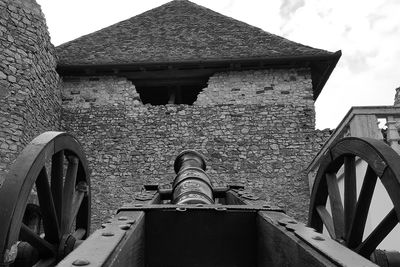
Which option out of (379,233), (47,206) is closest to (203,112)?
(47,206)

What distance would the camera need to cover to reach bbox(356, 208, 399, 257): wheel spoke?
2.64m

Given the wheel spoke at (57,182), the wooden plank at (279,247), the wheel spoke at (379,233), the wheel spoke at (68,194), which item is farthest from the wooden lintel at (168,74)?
the wooden plank at (279,247)

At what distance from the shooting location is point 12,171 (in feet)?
7.94

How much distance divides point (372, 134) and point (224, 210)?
3847 mm

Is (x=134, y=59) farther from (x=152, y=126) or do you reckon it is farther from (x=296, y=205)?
(x=296, y=205)

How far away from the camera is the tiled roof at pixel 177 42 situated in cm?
1027

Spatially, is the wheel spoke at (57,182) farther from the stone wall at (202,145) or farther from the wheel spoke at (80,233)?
the stone wall at (202,145)

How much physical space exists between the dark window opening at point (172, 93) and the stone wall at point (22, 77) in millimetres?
2998

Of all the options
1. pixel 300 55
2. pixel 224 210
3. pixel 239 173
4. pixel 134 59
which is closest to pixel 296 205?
pixel 239 173

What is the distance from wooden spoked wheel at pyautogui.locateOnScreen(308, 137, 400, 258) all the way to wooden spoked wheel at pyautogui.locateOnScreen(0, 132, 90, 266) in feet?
6.71

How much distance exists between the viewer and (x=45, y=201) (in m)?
2.84

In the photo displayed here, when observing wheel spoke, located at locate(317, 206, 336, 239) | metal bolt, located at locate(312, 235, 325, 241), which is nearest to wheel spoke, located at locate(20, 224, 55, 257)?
metal bolt, located at locate(312, 235, 325, 241)

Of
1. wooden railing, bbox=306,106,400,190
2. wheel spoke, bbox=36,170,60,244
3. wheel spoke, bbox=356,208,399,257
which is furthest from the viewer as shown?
wooden railing, bbox=306,106,400,190

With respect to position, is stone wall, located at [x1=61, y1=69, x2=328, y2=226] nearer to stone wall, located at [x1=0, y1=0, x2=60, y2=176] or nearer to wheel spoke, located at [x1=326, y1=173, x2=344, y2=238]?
stone wall, located at [x1=0, y1=0, x2=60, y2=176]
